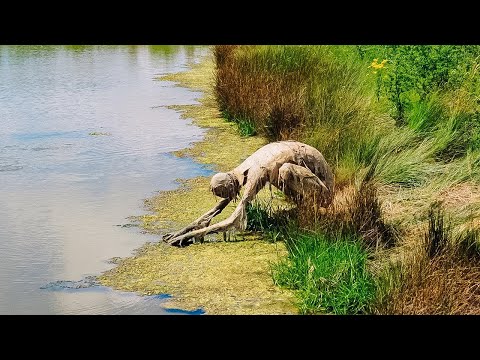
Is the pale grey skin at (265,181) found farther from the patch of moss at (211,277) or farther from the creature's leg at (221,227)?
the patch of moss at (211,277)

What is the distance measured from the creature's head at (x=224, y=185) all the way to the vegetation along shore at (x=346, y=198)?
35 centimetres

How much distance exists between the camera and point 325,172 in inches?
252

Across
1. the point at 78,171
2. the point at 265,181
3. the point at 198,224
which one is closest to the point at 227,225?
the point at 198,224

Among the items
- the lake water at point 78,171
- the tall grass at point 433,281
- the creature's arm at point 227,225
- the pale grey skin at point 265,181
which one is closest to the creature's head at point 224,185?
the pale grey skin at point 265,181

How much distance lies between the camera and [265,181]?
6230 millimetres

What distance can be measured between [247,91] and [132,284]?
17.6 ft

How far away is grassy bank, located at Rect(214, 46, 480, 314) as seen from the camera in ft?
15.8

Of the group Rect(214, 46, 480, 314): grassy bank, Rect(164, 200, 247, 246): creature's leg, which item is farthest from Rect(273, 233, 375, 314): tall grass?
Rect(164, 200, 247, 246): creature's leg

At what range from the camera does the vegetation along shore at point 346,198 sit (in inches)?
192

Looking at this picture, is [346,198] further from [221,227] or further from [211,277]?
[211,277]

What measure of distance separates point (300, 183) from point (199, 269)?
41.5 inches

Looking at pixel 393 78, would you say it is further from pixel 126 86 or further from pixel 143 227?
pixel 126 86
